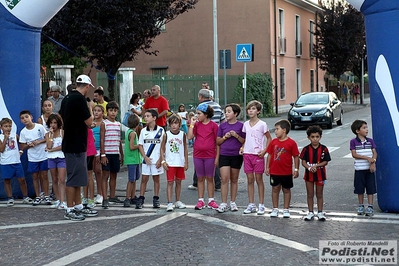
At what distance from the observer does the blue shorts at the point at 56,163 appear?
1016 cm

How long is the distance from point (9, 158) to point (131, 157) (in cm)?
203

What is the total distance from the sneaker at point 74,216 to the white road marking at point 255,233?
1514 millimetres

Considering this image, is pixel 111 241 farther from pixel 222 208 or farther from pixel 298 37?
pixel 298 37

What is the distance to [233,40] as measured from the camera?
36156mm

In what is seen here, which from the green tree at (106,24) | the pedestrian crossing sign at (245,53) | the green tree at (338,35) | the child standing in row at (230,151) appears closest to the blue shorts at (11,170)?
the child standing in row at (230,151)

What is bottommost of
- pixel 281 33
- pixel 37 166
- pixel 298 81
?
pixel 37 166

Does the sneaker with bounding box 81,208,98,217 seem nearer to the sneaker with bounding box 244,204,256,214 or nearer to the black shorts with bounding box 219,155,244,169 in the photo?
the black shorts with bounding box 219,155,244,169

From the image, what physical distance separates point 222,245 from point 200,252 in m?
0.41

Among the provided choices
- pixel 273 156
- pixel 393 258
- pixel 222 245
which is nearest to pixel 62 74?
pixel 273 156

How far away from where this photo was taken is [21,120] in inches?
417

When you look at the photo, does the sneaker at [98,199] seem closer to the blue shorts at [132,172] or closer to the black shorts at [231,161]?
the blue shorts at [132,172]

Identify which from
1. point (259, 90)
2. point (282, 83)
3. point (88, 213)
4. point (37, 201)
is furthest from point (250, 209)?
point (282, 83)

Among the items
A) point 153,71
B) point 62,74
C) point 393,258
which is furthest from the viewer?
point 153,71

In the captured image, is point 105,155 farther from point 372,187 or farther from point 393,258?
point 393,258
